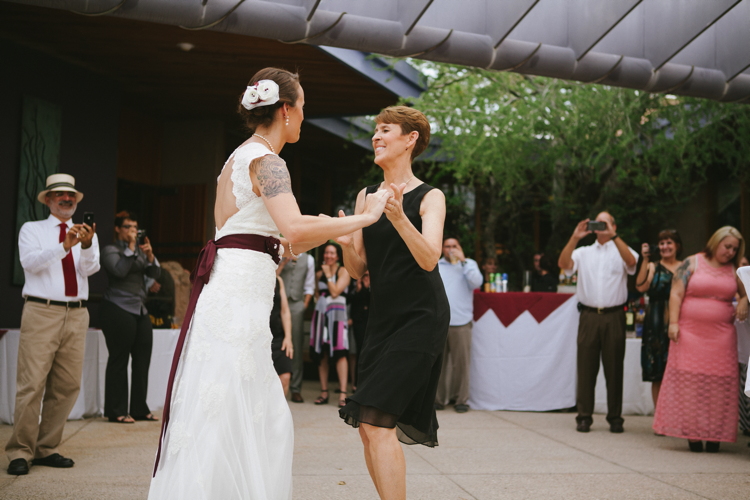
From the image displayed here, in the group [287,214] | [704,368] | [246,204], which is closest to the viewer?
[287,214]

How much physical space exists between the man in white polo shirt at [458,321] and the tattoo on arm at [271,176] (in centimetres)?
609

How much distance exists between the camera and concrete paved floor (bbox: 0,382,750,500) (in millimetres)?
4504

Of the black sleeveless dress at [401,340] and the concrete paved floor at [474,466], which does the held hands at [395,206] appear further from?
the concrete paved floor at [474,466]

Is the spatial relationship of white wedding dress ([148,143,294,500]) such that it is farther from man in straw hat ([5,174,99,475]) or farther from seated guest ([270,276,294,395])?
seated guest ([270,276,294,395])

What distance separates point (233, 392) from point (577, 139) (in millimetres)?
9063

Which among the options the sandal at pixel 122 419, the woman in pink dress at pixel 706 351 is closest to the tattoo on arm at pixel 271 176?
the woman in pink dress at pixel 706 351

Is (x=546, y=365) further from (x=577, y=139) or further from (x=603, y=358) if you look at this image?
(x=577, y=139)

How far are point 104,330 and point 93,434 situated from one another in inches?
44.4

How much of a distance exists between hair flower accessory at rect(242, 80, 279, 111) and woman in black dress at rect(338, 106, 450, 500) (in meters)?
0.56

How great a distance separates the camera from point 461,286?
8.77 m

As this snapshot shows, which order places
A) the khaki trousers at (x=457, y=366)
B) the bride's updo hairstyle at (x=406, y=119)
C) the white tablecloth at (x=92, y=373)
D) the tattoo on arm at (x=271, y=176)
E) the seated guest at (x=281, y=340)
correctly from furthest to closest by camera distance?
the khaki trousers at (x=457, y=366) < the seated guest at (x=281, y=340) < the white tablecloth at (x=92, y=373) < the bride's updo hairstyle at (x=406, y=119) < the tattoo on arm at (x=271, y=176)

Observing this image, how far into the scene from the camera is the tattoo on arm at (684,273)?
657 centimetres

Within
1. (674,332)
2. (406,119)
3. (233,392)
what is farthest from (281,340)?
(233,392)

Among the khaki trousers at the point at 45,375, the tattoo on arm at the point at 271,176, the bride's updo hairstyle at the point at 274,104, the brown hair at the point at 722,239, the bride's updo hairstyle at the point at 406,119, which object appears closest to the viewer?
the tattoo on arm at the point at 271,176
